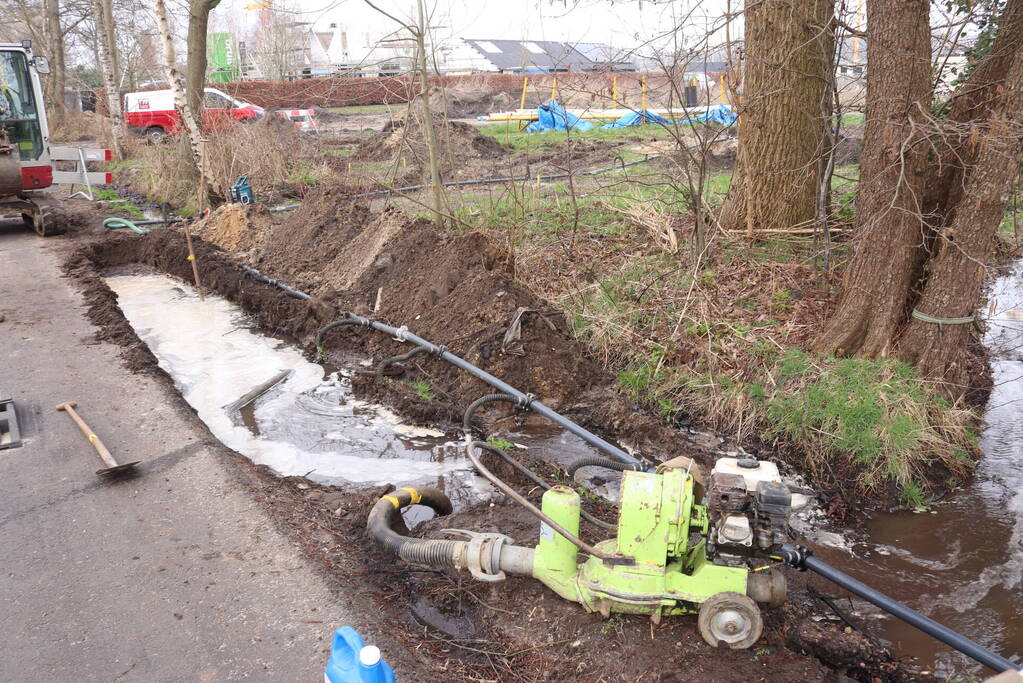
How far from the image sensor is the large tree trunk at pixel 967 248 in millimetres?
5266

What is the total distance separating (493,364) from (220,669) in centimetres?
390

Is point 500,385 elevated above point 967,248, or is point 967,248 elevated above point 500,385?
point 967,248

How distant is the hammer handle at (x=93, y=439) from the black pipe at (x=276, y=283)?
3404 millimetres

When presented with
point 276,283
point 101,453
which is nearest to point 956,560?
point 101,453

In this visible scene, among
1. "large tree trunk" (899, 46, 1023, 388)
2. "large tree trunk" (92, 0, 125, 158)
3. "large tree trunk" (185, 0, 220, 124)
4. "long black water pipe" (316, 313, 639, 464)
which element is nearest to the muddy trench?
"long black water pipe" (316, 313, 639, 464)

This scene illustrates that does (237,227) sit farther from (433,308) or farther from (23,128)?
(433,308)

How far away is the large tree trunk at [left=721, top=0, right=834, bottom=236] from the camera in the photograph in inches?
293

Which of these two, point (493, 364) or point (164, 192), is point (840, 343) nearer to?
point (493, 364)

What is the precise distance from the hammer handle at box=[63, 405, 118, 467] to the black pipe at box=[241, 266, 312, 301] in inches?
134

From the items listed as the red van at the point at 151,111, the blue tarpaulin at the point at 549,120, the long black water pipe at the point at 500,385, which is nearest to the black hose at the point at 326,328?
the long black water pipe at the point at 500,385

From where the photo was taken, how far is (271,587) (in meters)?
3.95

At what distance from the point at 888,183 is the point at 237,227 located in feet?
31.0

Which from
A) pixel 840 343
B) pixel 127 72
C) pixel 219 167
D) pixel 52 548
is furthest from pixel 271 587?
pixel 127 72

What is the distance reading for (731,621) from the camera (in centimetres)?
347
